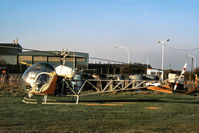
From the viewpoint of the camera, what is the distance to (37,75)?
49.9 ft

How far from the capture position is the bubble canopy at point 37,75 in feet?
49.9

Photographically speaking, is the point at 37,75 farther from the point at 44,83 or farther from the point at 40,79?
the point at 44,83

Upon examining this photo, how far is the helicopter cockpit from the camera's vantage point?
1521cm

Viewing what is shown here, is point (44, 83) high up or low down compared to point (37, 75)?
down

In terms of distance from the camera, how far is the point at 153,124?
9.48 metres

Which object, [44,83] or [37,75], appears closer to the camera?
[37,75]

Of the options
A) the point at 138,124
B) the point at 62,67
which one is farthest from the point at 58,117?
the point at 62,67

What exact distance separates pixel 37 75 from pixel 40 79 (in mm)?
314

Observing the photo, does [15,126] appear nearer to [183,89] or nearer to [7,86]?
[183,89]

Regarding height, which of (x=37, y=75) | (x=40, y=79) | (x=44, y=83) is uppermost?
(x=37, y=75)

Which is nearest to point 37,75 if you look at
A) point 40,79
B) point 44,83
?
point 40,79

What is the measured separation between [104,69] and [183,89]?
31.8 metres

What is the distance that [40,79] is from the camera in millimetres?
15258

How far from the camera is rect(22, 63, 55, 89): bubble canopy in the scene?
1520 cm
